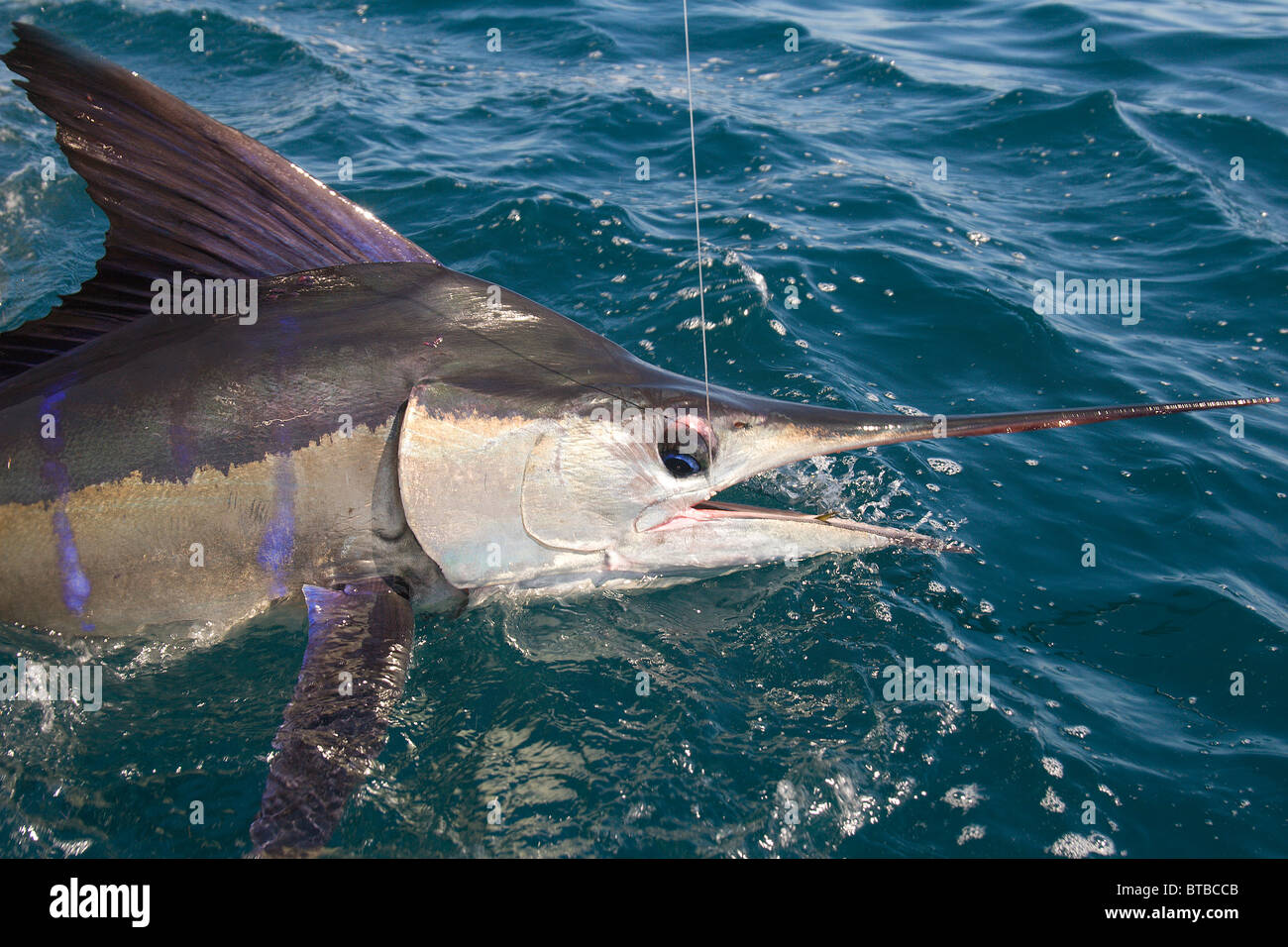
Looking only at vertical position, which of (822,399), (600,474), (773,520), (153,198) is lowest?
(822,399)

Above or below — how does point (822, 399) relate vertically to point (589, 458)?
below

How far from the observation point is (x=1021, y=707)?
3.87 metres

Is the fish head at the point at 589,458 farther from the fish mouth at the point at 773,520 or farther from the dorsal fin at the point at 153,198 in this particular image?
the dorsal fin at the point at 153,198

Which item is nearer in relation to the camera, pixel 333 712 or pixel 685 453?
pixel 333 712

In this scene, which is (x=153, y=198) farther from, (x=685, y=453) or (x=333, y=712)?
(x=685, y=453)

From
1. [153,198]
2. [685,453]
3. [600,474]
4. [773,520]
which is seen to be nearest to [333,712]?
[600,474]

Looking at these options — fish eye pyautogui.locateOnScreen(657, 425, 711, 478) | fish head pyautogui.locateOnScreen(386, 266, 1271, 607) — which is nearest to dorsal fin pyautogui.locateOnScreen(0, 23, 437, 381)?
fish head pyautogui.locateOnScreen(386, 266, 1271, 607)

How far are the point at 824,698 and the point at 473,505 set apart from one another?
1.50m

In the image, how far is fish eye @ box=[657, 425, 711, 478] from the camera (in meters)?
3.54

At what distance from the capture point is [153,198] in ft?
11.8

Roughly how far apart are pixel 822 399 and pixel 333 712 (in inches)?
138

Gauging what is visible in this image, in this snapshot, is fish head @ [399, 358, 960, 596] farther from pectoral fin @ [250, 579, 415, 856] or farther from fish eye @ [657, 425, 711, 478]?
pectoral fin @ [250, 579, 415, 856]

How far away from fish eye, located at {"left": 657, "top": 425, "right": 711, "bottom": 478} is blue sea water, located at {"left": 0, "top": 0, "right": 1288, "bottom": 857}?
32.5 inches

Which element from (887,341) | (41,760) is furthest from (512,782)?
(887,341)
